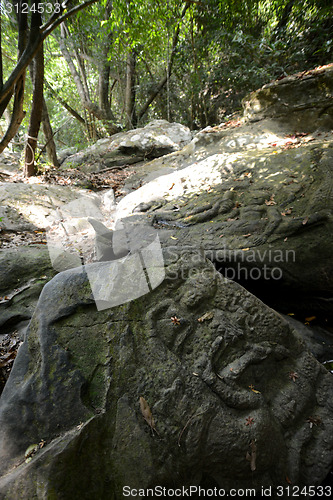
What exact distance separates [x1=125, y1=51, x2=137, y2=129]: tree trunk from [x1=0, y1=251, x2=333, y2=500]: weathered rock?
36.4ft

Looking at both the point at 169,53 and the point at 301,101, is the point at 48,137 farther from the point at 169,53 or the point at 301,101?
the point at 301,101

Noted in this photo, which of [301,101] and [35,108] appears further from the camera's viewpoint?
[35,108]

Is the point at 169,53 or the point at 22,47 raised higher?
the point at 169,53

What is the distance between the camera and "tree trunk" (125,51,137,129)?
10.6 m

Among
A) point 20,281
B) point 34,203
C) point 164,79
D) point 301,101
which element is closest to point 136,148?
point 164,79

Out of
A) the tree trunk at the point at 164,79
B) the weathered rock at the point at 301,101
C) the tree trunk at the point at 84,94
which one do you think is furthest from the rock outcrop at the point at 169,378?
the tree trunk at the point at 84,94

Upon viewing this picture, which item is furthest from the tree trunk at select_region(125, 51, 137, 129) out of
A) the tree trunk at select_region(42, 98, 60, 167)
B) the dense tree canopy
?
the tree trunk at select_region(42, 98, 60, 167)

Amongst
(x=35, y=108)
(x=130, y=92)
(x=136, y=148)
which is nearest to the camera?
(x=35, y=108)

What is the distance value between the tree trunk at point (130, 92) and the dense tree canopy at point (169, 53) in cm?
3

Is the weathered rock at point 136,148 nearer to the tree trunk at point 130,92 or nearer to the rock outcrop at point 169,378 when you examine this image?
the tree trunk at point 130,92

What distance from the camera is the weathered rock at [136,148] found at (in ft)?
29.0

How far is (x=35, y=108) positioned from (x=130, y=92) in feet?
20.0

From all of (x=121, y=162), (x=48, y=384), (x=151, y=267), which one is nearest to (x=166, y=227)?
(x=151, y=267)

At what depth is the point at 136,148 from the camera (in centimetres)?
902
